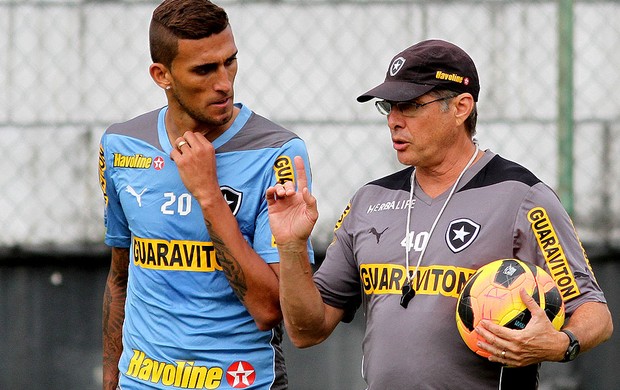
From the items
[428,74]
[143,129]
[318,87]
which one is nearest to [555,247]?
[428,74]

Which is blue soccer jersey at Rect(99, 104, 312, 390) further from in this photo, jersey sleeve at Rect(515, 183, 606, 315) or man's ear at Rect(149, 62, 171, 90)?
jersey sleeve at Rect(515, 183, 606, 315)

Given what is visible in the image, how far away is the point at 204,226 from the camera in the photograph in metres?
3.59

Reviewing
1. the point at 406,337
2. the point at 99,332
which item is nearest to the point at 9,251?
the point at 99,332

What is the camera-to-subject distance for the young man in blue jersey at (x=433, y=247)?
325cm

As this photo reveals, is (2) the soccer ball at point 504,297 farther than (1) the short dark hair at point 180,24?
No

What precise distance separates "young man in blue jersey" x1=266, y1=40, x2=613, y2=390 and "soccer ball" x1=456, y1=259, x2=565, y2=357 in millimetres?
44

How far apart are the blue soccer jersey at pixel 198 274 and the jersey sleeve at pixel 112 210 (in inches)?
6.9

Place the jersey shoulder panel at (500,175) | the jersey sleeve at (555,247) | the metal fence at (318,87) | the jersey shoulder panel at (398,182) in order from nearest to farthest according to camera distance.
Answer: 1. the jersey sleeve at (555,247)
2. the jersey shoulder panel at (500,175)
3. the jersey shoulder panel at (398,182)
4. the metal fence at (318,87)

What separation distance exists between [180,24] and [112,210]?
2.62 ft

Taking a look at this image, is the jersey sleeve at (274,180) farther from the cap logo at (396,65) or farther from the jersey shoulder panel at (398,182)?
the cap logo at (396,65)

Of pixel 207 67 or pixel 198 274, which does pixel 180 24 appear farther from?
pixel 198 274

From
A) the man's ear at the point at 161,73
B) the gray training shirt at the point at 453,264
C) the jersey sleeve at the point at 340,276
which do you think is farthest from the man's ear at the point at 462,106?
the man's ear at the point at 161,73

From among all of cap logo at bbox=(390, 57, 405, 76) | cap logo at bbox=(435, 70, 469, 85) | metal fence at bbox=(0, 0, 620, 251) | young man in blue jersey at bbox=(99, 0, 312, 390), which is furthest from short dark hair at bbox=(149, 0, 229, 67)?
metal fence at bbox=(0, 0, 620, 251)

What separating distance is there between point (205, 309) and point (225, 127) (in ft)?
2.11
